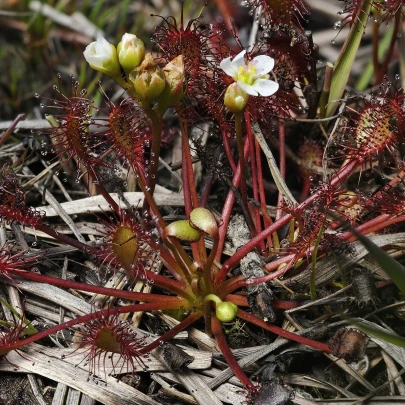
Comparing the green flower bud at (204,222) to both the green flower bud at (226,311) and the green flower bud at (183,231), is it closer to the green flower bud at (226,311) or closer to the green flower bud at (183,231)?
the green flower bud at (183,231)

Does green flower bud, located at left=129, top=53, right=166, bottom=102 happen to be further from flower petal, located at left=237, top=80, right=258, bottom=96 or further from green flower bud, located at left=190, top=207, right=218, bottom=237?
green flower bud, located at left=190, top=207, right=218, bottom=237

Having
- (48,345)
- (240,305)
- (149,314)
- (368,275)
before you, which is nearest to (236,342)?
(240,305)

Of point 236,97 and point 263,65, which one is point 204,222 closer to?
point 236,97

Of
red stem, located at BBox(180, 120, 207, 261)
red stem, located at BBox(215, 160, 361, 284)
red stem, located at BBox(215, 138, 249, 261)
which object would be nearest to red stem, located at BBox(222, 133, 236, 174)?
red stem, located at BBox(215, 138, 249, 261)

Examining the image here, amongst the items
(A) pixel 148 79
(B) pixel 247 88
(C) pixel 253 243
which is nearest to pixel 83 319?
(C) pixel 253 243

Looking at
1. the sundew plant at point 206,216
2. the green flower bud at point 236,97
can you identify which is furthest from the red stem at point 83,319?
the green flower bud at point 236,97

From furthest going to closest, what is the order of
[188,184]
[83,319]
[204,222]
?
[188,184] < [83,319] < [204,222]
